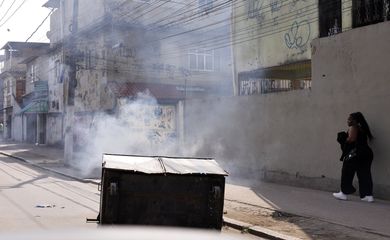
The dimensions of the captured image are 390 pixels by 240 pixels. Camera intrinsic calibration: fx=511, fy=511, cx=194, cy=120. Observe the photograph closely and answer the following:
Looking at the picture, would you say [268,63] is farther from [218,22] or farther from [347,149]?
[218,22]

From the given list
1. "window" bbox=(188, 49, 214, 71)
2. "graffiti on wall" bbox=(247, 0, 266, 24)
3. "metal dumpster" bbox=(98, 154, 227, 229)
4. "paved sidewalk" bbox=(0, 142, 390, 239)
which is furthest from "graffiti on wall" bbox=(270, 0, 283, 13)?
"window" bbox=(188, 49, 214, 71)

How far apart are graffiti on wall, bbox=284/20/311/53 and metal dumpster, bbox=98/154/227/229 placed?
9.23 m

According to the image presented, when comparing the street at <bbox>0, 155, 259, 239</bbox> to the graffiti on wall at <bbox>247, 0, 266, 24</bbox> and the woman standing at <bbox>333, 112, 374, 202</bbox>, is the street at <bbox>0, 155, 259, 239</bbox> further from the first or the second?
the graffiti on wall at <bbox>247, 0, 266, 24</bbox>

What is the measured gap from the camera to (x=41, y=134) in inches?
1491

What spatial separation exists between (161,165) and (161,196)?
50cm

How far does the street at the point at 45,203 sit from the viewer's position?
7.61 meters

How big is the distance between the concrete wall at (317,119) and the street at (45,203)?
376 centimetres

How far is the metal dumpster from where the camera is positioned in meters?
5.89

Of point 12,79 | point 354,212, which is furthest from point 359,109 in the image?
point 12,79

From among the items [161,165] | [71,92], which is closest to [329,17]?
[161,165]

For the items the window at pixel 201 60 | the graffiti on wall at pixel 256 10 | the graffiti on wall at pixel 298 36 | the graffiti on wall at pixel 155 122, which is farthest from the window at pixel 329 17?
the window at pixel 201 60

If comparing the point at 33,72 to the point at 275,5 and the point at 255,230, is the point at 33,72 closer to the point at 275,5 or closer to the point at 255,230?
the point at 275,5

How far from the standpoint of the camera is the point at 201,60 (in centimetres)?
2834

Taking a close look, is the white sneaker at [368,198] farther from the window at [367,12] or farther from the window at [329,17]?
the window at [329,17]
